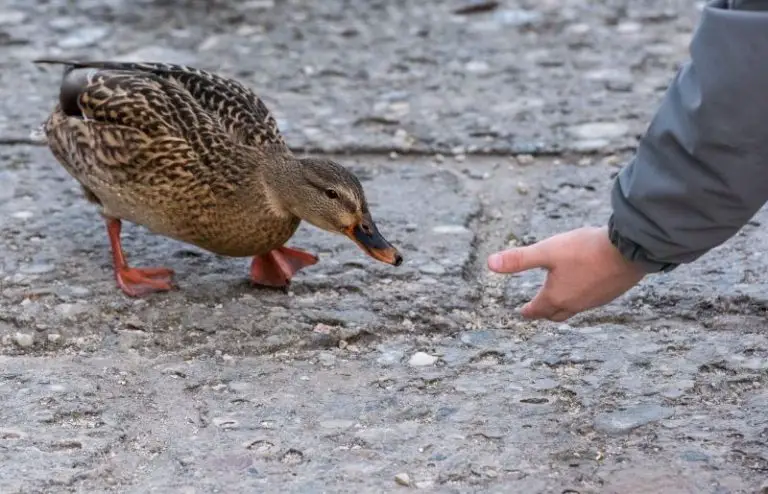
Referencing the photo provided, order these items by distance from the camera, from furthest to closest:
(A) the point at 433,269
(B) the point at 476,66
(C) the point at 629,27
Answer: (C) the point at 629,27, (B) the point at 476,66, (A) the point at 433,269

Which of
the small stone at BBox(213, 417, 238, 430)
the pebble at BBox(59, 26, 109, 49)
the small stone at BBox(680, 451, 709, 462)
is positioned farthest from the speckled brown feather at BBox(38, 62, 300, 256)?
the pebble at BBox(59, 26, 109, 49)

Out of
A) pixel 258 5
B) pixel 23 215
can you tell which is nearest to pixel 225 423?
pixel 23 215

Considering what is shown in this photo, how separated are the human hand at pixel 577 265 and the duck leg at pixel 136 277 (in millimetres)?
1174

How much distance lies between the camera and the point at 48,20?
5.93 m

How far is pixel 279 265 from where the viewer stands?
3707mm

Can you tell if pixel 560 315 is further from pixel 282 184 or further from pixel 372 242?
pixel 282 184

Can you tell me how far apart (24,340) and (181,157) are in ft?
2.23

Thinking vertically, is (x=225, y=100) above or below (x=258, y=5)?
above

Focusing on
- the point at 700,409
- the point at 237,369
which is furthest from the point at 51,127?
the point at 700,409

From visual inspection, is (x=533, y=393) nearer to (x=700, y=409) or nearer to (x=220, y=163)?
(x=700, y=409)

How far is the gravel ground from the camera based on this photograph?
2770mm

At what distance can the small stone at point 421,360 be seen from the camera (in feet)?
10.6

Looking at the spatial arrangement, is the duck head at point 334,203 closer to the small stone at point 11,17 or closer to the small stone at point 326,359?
the small stone at point 326,359

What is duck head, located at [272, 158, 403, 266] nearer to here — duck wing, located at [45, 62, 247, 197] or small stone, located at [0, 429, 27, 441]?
duck wing, located at [45, 62, 247, 197]
